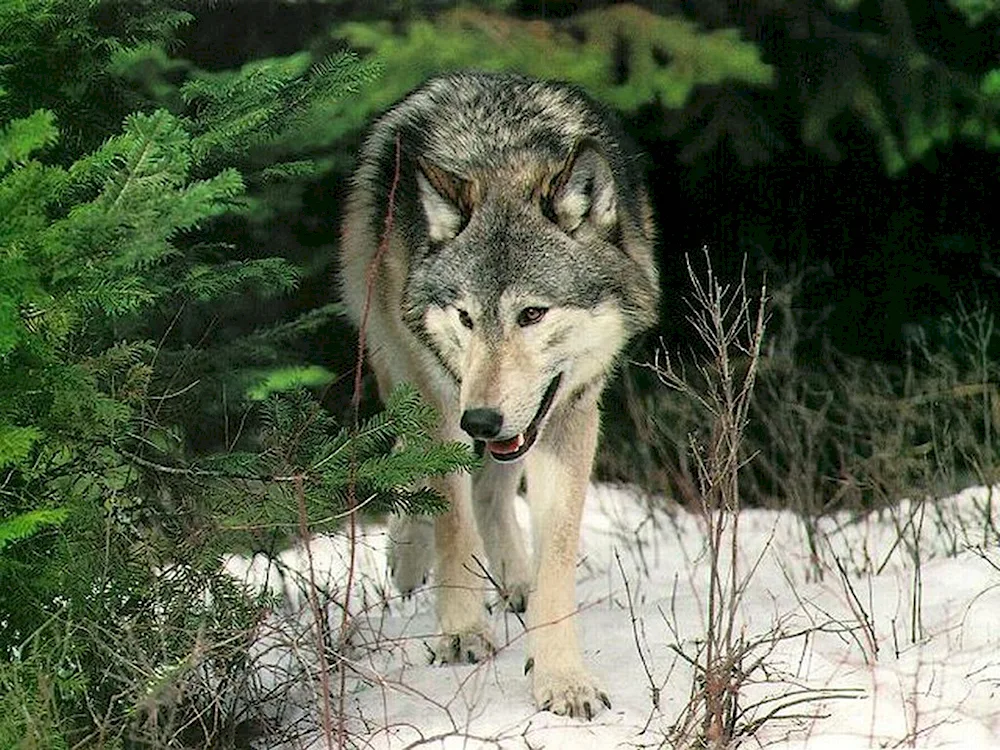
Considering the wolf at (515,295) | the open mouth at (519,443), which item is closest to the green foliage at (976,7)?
the wolf at (515,295)

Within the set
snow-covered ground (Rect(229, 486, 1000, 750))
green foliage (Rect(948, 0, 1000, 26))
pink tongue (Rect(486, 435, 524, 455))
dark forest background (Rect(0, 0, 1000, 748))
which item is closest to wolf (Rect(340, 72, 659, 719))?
pink tongue (Rect(486, 435, 524, 455))

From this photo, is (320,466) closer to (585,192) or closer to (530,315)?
(530,315)

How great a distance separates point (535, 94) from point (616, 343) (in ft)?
3.54

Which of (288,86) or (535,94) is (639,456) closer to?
(535,94)

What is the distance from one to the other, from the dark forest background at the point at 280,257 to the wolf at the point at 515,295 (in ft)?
1.23

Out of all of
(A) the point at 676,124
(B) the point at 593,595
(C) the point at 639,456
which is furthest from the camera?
(C) the point at 639,456

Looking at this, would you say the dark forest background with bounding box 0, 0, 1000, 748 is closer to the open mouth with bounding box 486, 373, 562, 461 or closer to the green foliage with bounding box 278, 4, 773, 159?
the green foliage with bounding box 278, 4, 773, 159

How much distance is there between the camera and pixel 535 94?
5734 mm

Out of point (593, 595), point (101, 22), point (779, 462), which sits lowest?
point (779, 462)

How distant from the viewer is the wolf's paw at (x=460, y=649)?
5305 millimetres

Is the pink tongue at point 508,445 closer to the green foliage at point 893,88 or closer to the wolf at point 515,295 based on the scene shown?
the wolf at point 515,295

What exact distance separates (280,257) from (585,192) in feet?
3.93

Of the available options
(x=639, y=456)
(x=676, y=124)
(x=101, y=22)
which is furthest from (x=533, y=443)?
(x=639, y=456)

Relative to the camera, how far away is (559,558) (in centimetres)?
507
